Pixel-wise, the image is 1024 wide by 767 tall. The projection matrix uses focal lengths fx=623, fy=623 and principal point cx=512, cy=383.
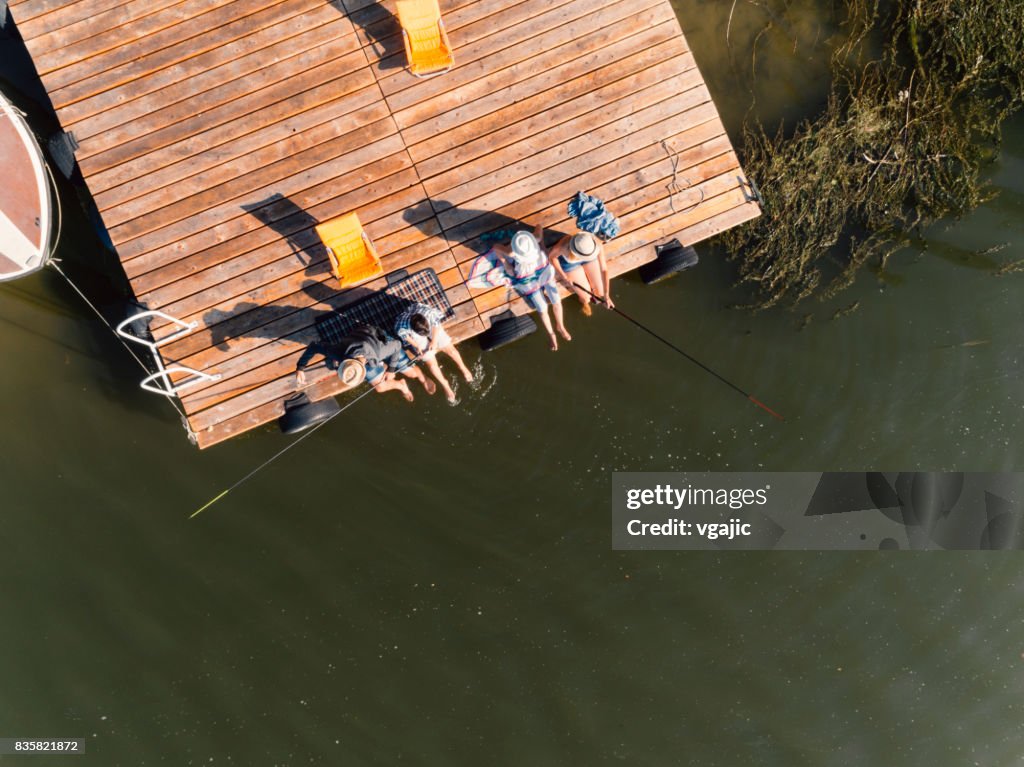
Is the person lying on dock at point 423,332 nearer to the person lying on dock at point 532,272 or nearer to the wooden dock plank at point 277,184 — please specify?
the person lying on dock at point 532,272

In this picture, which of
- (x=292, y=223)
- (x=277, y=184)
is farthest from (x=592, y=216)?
(x=277, y=184)

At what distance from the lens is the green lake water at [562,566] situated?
5.86 metres

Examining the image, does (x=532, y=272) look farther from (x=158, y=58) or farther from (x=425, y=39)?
(x=158, y=58)

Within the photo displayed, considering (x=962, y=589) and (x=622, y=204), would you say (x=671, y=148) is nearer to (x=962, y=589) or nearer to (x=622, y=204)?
(x=622, y=204)

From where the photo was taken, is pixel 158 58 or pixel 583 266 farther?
pixel 158 58

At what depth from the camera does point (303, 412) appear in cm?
514

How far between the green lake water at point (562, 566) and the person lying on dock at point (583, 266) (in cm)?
58

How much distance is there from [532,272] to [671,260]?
1226mm

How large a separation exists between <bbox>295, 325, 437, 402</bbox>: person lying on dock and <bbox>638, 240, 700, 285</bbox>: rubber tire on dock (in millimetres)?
2188

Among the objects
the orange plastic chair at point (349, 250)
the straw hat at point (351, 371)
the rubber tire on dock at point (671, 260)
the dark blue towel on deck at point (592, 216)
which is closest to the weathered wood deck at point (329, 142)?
the rubber tire on dock at point (671, 260)

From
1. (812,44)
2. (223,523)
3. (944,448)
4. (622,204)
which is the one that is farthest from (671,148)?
(223,523)

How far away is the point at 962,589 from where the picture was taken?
5848 mm

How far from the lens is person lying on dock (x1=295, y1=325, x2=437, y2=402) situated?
433 cm

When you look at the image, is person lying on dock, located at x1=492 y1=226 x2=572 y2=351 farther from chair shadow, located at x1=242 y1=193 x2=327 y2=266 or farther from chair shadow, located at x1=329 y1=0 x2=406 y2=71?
chair shadow, located at x1=329 y1=0 x2=406 y2=71
